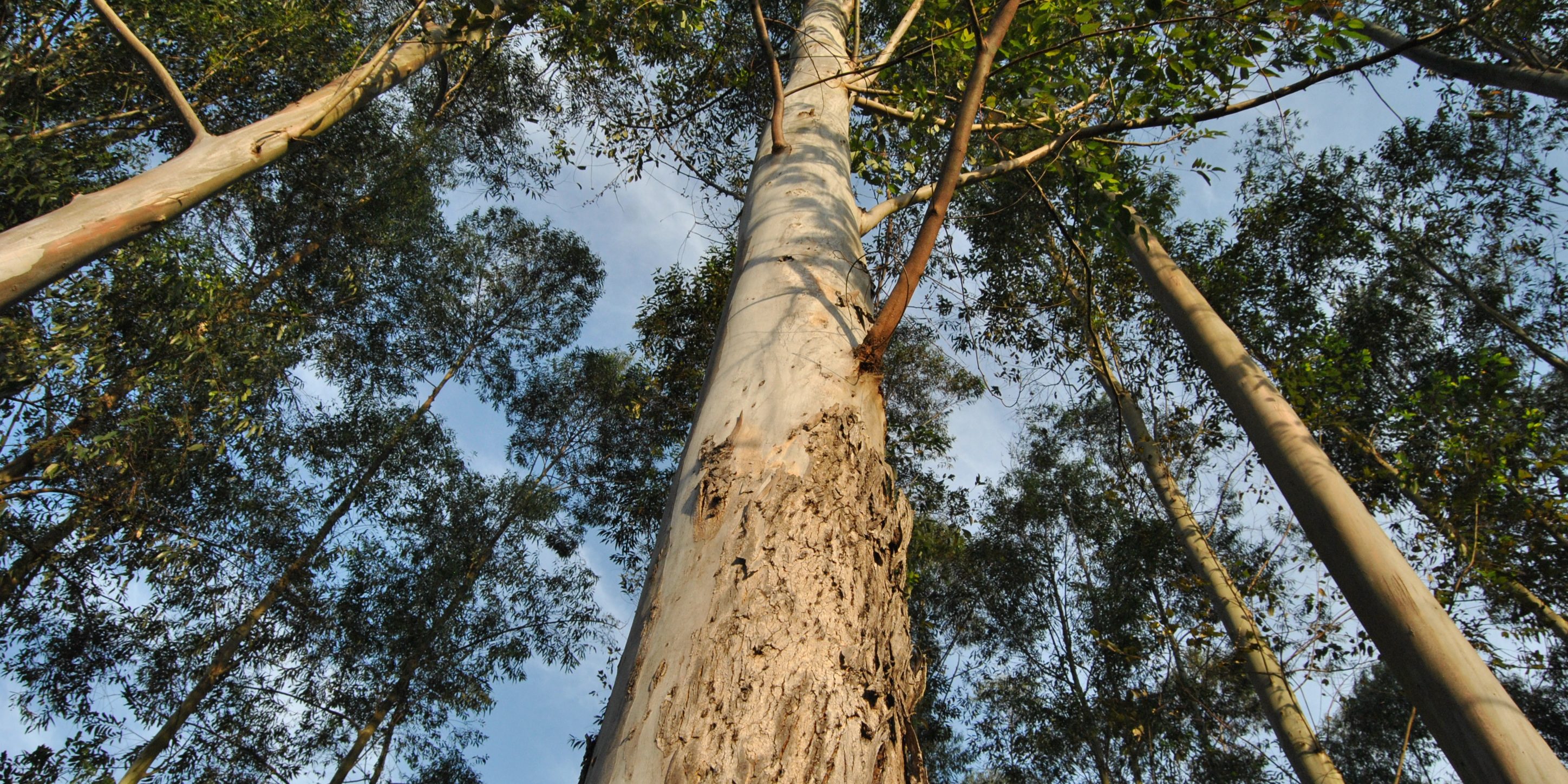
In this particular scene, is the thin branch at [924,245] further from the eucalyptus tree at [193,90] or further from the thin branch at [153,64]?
the thin branch at [153,64]

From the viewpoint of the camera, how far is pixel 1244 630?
3859 millimetres

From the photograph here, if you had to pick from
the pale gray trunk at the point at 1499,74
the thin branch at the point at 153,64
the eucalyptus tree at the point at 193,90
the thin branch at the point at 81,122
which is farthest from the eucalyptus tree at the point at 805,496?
the thin branch at the point at 81,122

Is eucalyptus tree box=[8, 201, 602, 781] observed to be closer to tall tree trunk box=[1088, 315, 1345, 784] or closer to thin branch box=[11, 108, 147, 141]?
thin branch box=[11, 108, 147, 141]

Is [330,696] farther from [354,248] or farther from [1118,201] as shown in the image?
[1118,201]

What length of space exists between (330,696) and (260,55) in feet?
18.8

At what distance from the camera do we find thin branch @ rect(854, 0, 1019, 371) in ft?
4.03

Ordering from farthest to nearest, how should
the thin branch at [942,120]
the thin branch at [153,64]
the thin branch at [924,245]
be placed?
the thin branch at [942,120] → the thin branch at [153,64] → the thin branch at [924,245]

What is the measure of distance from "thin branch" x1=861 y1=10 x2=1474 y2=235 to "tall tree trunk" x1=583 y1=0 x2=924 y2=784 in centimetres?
62

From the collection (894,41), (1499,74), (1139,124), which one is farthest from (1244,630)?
(894,41)

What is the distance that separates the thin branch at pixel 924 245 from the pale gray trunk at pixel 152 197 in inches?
83.1

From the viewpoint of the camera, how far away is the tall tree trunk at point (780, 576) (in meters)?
0.77

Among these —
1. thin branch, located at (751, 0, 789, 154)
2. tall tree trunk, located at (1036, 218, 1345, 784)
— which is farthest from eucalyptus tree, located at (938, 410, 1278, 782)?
thin branch, located at (751, 0, 789, 154)

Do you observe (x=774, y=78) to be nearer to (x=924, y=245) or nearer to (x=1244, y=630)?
(x=924, y=245)

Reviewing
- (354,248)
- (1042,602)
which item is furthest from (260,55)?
(1042,602)
